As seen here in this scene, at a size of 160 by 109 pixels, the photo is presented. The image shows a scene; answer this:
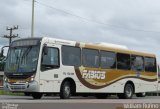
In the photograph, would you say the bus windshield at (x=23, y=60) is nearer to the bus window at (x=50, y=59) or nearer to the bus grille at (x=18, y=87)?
the bus window at (x=50, y=59)

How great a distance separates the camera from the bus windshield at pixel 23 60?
19.2 meters

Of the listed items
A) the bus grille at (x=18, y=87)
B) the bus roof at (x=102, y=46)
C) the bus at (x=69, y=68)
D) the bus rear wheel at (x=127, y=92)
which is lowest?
the bus rear wheel at (x=127, y=92)

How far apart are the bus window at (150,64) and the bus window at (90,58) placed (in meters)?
4.88

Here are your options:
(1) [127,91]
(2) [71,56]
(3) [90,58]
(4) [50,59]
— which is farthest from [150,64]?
(4) [50,59]

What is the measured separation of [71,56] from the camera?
20719 mm

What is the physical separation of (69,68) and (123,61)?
495cm

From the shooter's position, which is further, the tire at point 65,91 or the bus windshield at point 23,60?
the tire at point 65,91

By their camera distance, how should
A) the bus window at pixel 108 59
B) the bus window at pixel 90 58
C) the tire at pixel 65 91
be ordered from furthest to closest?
the bus window at pixel 108 59
the bus window at pixel 90 58
the tire at pixel 65 91

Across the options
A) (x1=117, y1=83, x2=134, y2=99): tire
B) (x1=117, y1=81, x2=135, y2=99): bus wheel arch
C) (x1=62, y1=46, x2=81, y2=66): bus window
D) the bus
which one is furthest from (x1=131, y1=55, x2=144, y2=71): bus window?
(x1=62, y1=46, x2=81, y2=66): bus window

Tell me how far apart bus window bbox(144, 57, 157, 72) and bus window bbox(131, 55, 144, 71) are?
42cm

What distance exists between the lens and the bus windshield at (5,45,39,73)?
1920 centimetres

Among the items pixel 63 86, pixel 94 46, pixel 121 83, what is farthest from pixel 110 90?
pixel 63 86

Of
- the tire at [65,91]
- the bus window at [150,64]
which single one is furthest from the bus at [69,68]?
the bus window at [150,64]

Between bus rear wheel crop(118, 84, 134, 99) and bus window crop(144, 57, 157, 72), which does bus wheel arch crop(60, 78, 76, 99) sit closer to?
bus rear wheel crop(118, 84, 134, 99)
